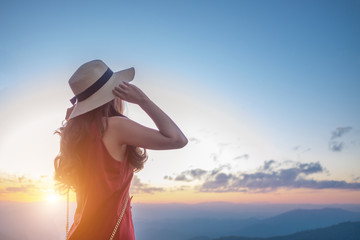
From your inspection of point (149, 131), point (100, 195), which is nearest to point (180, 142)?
point (149, 131)

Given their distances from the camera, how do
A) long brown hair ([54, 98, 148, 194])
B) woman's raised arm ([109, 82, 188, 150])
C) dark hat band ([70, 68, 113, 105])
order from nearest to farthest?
woman's raised arm ([109, 82, 188, 150]) → long brown hair ([54, 98, 148, 194]) → dark hat band ([70, 68, 113, 105])

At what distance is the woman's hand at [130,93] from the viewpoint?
6.57 feet

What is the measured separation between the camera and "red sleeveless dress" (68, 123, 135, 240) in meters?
1.99

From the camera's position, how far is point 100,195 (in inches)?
78.5

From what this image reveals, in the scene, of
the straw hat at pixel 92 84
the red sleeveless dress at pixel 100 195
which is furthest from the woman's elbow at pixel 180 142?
the straw hat at pixel 92 84

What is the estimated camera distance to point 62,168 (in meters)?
2.24

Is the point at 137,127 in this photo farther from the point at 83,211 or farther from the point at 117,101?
the point at 83,211

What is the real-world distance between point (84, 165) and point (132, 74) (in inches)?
35.3

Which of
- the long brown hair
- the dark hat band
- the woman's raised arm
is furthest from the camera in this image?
the dark hat band

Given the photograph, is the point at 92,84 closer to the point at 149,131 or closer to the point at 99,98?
the point at 99,98

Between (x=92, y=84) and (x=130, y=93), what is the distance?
0.44 metres

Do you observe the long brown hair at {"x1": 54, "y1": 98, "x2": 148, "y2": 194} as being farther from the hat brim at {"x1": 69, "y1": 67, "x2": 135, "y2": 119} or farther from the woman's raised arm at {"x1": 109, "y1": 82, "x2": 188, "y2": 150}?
the woman's raised arm at {"x1": 109, "y1": 82, "x2": 188, "y2": 150}

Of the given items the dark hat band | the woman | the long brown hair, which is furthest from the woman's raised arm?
the dark hat band

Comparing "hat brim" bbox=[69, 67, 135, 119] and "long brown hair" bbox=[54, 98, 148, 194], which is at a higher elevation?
"hat brim" bbox=[69, 67, 135, 119]
